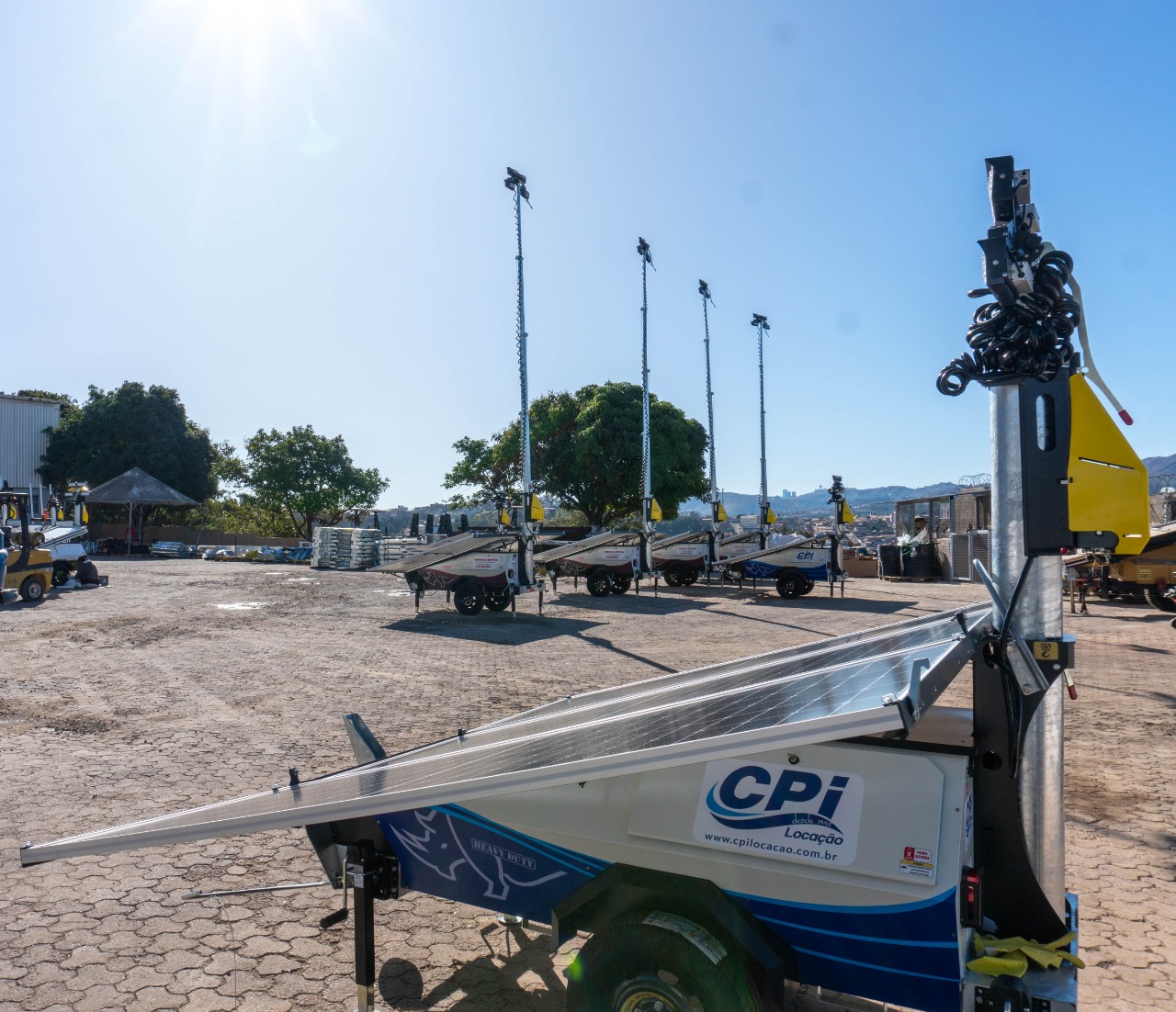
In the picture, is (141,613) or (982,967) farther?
(141,613)

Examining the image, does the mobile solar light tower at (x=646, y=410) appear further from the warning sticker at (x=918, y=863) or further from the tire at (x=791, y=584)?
the warning sticker at (x=918, y=863)

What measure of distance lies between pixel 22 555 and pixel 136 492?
109 feet

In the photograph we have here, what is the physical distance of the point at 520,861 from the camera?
3.18 metres

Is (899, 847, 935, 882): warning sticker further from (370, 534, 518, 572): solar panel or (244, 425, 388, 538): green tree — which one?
(244, 425, 388, 538): green tree

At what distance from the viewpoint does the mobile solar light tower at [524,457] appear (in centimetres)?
1869

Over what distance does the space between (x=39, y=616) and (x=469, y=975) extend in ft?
57.9

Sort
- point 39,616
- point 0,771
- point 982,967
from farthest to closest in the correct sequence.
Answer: point 39,616 → point 0,771 → point 982,967

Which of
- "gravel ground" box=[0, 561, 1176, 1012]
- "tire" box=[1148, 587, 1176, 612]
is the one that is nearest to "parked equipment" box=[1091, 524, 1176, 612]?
"tire" box=[1148, 587, 1176, 612]

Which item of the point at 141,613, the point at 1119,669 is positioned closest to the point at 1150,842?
the point at 1119,669

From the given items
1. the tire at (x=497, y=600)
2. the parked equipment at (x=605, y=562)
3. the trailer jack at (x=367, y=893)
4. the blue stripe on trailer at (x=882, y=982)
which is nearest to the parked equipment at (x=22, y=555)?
the tire at (x=497, y=600)

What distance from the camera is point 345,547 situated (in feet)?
122

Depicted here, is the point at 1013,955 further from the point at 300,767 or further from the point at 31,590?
the point at 31,590

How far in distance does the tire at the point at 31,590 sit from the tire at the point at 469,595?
11340mm

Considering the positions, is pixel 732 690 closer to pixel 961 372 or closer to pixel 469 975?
pixel 961 372
